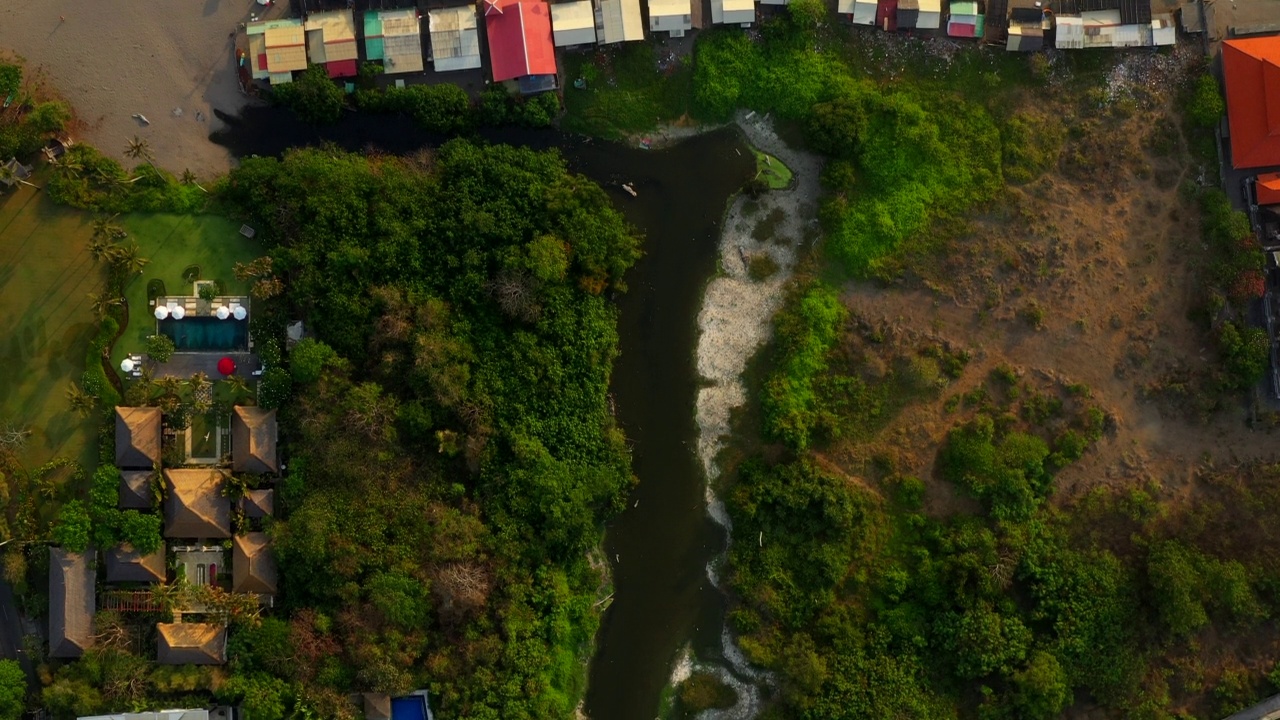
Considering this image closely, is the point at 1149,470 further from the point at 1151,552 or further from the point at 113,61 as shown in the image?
the point at 113,61

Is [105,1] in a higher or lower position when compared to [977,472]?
higher

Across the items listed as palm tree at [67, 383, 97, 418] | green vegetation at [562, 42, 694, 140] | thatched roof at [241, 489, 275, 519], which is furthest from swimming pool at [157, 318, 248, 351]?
green vegetation at [562, 42, 694, 140]

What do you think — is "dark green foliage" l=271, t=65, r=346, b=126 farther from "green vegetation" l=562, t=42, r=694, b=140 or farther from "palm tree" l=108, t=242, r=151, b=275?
"green vegetation" l=562, t=42, r=694, b=140

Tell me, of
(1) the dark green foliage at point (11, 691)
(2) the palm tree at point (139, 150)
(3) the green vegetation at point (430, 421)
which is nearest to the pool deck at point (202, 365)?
(3) the green vegetation at point (430, 421)

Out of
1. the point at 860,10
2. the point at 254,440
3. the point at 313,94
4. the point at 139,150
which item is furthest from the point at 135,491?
the point at 860,10

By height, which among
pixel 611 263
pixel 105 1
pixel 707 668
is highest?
pixel 105 1

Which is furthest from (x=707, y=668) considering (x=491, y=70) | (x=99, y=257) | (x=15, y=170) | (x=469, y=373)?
(x=15, y=170)

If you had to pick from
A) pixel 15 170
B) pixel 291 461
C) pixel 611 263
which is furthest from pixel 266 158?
pixel 611 263
